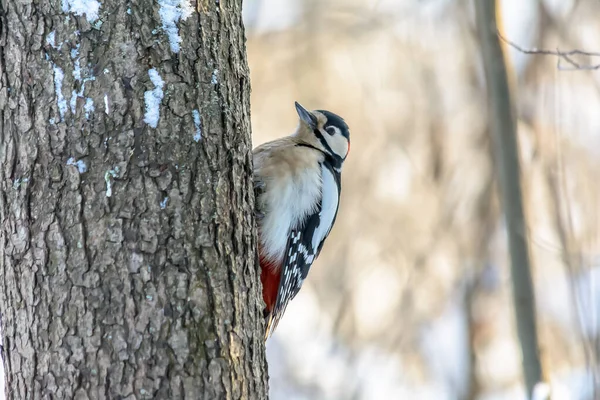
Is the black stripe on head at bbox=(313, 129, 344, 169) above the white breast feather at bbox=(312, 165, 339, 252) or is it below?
above

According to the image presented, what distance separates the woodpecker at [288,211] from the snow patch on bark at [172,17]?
41.1 inches

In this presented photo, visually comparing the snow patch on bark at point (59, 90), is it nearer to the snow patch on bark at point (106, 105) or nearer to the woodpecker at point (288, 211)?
the snow patch on bark at point (106, 105)

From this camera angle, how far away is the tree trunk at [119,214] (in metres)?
1.82

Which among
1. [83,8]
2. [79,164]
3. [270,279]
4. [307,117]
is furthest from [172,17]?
[307,117]

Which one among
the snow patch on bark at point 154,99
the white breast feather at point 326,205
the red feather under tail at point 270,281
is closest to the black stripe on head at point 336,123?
the white breast feather at point 326,205

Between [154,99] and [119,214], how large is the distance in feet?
1.04

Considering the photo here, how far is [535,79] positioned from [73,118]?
3985 mm

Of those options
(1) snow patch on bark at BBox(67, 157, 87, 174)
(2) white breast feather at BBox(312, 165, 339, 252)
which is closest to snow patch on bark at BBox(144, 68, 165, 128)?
(1) snow patch on bark at BBox(67, 157, 87, 174)

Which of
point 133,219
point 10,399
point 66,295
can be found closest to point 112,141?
point 133,219

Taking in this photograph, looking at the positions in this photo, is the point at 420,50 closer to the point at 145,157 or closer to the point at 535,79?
the point at 535,79

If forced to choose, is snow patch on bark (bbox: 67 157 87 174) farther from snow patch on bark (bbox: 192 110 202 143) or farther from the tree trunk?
snow patch on bark (bbox: 192 110 202 143)

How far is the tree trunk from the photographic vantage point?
5.96 ft

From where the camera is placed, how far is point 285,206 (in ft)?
9.91

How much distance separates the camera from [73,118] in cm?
192
